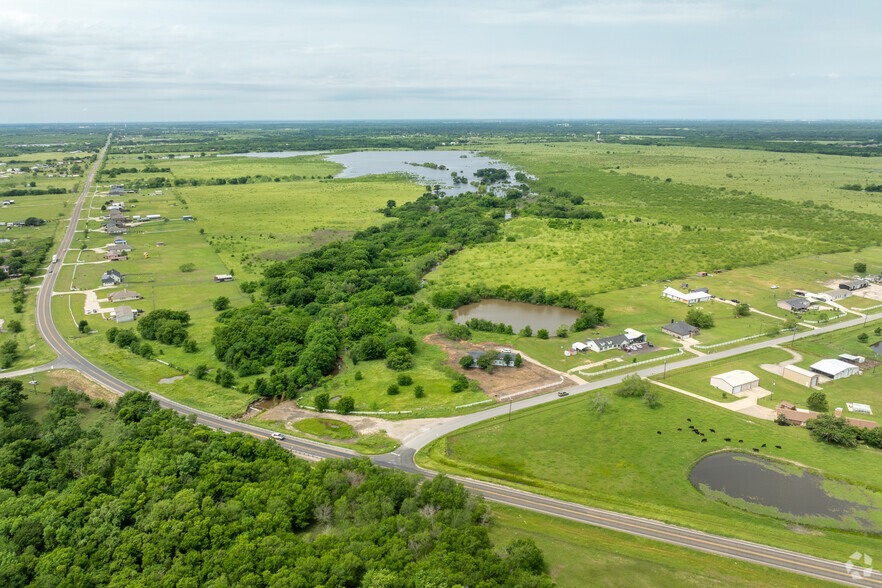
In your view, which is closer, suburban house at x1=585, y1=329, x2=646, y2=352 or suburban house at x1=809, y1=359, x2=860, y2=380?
suburban house at x1=809, y1=359, x2=860, y2=380

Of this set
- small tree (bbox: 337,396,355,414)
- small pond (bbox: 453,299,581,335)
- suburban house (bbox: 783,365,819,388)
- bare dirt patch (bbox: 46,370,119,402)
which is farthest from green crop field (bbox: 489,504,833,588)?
bare dirt patch (bbox: 46,370,119,402)

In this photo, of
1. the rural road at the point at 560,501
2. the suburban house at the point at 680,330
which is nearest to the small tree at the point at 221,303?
the rural road at the point at 560,501

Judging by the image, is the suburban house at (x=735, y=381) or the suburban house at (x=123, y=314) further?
the suburban house at (x=123, y=314)

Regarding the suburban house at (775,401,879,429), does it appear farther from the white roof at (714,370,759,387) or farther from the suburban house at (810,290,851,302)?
the suburban house at (810,290,851,302)

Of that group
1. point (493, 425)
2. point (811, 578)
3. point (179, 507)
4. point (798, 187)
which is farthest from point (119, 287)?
point (798, 187)

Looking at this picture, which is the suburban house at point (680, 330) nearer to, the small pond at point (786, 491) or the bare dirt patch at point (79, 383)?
the small pond at point (786, 491)

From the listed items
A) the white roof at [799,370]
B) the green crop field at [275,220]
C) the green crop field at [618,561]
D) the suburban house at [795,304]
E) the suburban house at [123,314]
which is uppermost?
the green crop field at [275,220]
